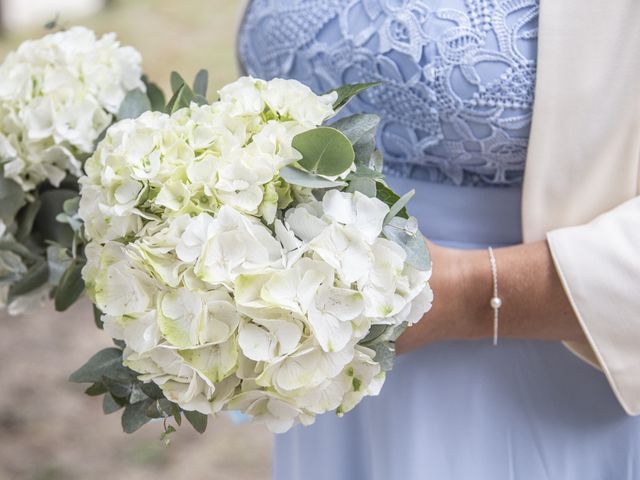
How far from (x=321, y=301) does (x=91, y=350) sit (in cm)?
313

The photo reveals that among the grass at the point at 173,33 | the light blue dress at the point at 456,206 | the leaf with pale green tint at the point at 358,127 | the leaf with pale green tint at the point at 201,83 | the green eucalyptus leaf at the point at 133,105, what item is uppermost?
the leaf with pale green tint at the point at 358,127

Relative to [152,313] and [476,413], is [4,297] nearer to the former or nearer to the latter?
[152,313]

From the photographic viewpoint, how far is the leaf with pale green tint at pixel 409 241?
0.93 m

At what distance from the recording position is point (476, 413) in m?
1.33

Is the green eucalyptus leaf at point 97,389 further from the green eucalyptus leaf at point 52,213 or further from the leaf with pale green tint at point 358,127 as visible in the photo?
the leaf with pale green tint at point 358,127

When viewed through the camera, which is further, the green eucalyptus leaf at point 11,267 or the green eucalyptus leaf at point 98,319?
the green eucalyptus leaf at point 11,267

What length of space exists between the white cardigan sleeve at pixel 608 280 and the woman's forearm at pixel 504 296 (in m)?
0.02

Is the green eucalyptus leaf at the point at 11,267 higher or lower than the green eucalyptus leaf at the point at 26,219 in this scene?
lower

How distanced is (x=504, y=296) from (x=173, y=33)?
221 inches

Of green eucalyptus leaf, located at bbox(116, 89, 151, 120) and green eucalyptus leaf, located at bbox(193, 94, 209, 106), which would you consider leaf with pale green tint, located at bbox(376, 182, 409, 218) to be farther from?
green eucalyptus leaf, located at bbox(116, 89, 151, 120)

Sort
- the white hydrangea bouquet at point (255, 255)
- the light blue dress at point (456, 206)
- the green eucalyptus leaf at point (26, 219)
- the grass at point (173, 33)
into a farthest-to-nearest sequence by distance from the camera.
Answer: the grass at point (173, 33) → the green eucalyptus leaf at point (26, 219) → the light blue dress at point (456, 206) → the white hydrangea bouquet at point (255, 255)

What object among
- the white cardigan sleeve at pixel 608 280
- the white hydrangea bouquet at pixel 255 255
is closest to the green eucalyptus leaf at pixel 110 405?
the white hydrangea bouquet at pixel 255 255

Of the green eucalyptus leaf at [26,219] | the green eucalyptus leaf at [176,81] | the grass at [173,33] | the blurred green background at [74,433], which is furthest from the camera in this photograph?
the grass at [173,33]

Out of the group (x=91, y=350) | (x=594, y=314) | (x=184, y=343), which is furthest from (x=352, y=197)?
(x=91, y=350)
